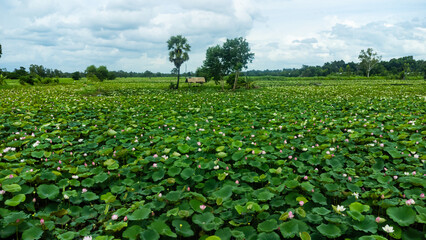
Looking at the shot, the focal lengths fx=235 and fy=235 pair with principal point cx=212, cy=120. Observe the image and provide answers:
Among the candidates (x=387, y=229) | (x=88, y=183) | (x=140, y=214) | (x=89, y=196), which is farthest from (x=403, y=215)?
(x=88, y=183)

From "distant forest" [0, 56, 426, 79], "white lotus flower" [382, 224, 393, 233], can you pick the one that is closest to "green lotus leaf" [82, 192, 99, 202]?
"white lotus flower" [382, 224, 393, 233]

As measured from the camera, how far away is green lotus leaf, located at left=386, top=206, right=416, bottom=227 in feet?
7.86

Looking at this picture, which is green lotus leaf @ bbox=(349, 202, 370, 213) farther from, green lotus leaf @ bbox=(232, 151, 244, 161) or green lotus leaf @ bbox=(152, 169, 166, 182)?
green lotus leaf @ bbox=(152, 169, 166, 182)

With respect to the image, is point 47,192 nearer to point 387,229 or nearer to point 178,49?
point 387,229

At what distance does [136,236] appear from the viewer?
238 centimetres

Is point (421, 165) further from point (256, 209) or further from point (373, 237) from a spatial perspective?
point (256, 209)

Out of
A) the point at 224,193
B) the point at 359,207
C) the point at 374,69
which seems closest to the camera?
the point at 359,207

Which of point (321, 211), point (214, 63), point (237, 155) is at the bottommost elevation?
point (321, 211)

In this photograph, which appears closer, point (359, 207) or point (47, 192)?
point (359, 207)

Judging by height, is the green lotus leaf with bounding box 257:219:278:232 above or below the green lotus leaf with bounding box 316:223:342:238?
below

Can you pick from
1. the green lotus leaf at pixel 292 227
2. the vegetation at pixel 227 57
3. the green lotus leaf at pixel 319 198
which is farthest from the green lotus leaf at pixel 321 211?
the vegetation at pixel 227 57

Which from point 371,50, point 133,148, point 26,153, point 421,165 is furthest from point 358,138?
point 371,50

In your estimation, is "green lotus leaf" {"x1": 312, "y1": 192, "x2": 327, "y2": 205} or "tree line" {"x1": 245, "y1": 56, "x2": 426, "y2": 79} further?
"tree line" {"x1": 245, "y1": 56, "x2": 426, "y2": 79}

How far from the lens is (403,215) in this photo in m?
2.52
